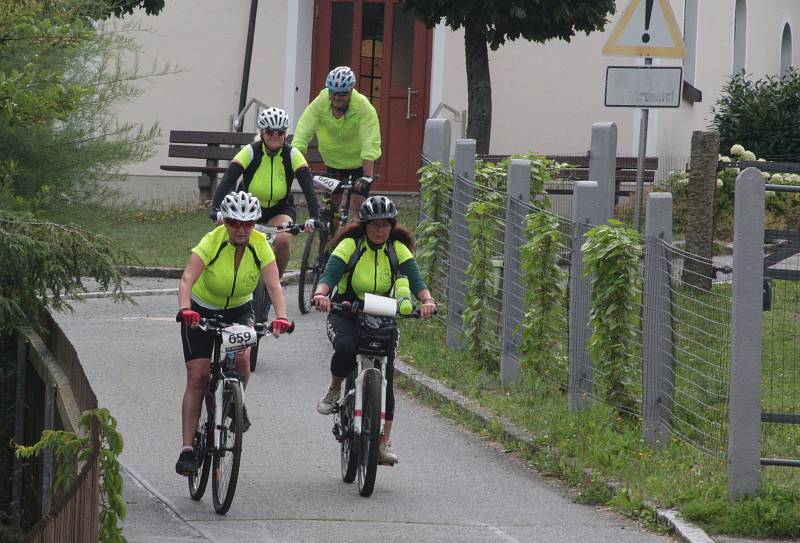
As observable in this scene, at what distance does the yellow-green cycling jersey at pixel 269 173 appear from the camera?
36.6 ft

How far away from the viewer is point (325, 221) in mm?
13062

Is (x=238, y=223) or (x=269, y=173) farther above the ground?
(x=269, y=173)

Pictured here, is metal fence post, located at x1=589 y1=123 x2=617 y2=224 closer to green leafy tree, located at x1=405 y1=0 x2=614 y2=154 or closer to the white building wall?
green leafy tree, located at x1=405 y1=0 x2=614 y2=154

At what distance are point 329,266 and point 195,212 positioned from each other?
13.7 m

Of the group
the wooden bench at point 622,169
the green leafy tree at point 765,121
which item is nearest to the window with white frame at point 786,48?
the green leafy tree at point 765,121

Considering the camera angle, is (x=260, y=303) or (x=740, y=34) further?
(x=740, y=34)

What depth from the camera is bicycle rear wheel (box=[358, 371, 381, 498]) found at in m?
8.02

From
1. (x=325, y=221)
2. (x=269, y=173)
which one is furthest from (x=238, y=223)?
(x=325, y=221)

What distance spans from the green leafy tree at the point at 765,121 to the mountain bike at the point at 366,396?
17.4 metres

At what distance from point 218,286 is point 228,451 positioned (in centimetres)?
88

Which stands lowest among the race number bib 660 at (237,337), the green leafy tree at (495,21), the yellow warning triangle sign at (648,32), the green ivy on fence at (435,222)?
the race number bib 660 at (237,337)

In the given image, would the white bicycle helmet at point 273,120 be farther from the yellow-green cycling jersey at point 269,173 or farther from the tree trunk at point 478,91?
the tree trunk at point 478,91

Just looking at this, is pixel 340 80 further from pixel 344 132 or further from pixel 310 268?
pixel 310 268

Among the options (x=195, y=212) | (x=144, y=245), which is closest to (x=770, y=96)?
(x=195, y=212)
